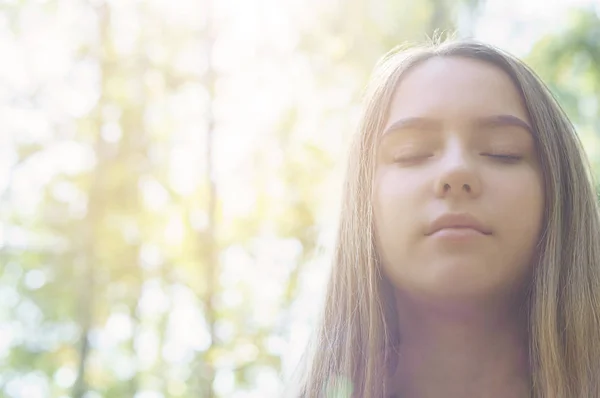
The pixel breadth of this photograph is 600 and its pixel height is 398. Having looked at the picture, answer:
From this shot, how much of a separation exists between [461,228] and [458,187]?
0.05 m

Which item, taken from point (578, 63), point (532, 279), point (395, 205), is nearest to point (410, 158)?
point (395, 205)

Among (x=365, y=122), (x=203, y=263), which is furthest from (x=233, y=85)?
(x=365, y=122)

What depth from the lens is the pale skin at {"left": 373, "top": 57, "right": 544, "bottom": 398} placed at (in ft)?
2.81

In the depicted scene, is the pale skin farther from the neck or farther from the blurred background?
the blurred background

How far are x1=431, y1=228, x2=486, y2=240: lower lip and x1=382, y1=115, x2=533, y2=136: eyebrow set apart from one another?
0.13 m

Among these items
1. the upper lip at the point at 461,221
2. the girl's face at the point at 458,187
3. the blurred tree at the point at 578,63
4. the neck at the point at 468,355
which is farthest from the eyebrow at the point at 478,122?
the blurred tree at the point at 578,63

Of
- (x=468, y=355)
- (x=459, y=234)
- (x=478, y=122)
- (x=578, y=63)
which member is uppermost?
(x=578, y=63)

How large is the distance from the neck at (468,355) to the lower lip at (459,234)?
0.11 m

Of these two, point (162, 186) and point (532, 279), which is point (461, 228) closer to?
point (532, 279)

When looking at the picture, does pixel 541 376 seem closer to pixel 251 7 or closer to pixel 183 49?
pixel 251 7

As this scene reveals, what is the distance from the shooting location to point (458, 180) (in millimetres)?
853

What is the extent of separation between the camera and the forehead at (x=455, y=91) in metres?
0.91

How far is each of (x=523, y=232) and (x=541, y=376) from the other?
174 millimetres

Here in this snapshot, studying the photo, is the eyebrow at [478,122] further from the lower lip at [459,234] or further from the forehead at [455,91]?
the lower lip at [459,234]
